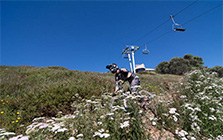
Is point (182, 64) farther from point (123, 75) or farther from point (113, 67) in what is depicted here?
point (113, 67)

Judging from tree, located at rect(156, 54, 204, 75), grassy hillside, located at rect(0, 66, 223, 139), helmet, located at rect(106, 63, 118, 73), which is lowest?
grassy hillside, located at rect(0, 66, 223, 139)

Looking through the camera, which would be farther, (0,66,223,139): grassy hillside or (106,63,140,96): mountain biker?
(106,63,140,96): mountain biker

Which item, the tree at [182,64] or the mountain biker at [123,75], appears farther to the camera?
the tree at [182,64]

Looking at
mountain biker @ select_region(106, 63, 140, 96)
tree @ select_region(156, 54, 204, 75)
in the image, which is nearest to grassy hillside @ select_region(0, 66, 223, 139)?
mountain biker @ select_region(106, 63, 140, 96)

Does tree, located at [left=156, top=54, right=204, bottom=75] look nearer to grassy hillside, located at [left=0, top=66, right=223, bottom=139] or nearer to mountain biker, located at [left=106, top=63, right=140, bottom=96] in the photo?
grassy hillside, located at [left=0, top=66, right=223, bottom=139]

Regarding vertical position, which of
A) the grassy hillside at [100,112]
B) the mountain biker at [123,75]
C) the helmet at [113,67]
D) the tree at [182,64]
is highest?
the tree at [182,64]

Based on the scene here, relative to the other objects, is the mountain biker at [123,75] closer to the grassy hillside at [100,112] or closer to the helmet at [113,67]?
the helmet at [113,67]

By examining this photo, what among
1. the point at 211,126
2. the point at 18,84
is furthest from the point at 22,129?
the point at 211,126

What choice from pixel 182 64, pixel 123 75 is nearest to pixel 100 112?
pixel 123 75

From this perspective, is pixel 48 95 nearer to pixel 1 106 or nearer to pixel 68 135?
pixel 1 106

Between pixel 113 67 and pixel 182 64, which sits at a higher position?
pixel 182 64

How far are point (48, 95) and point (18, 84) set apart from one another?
272 centimetres

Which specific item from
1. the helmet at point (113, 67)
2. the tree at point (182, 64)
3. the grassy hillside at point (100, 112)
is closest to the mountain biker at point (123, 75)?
the helmet at point (113, 67)

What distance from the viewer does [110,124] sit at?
7.99ft
